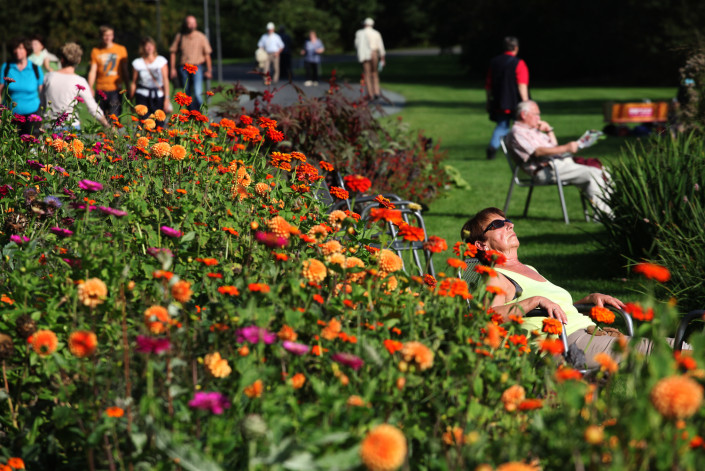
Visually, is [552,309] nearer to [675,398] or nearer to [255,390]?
[255,390]

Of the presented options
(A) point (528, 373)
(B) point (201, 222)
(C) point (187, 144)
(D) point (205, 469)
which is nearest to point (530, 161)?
(C) point (187, 144)

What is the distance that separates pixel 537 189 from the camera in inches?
439

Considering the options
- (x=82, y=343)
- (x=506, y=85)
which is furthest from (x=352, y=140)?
(x=82, y=343)

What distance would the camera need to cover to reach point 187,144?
427cm

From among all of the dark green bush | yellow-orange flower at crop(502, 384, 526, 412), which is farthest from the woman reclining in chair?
the dark green bush

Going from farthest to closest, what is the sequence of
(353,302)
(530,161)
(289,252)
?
(530,161) < (289,252) < (353,302)

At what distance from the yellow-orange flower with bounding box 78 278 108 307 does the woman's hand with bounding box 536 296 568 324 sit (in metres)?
1.89

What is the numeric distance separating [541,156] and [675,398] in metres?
7.08

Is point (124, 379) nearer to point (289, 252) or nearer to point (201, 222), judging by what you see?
point (289, 252)

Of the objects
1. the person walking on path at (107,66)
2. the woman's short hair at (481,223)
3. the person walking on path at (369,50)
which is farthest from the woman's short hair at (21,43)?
the person walking on path at (369,50)

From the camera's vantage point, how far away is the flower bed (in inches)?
68.8

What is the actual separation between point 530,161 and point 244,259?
575 cm

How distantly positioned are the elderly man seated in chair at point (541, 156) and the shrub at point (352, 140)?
3.80 ft

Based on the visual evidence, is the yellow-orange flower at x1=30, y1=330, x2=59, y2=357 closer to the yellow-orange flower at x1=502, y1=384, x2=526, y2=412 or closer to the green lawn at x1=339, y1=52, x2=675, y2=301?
the yellow-orange flower at x1=502, y1=384, x2=526, y2=412
